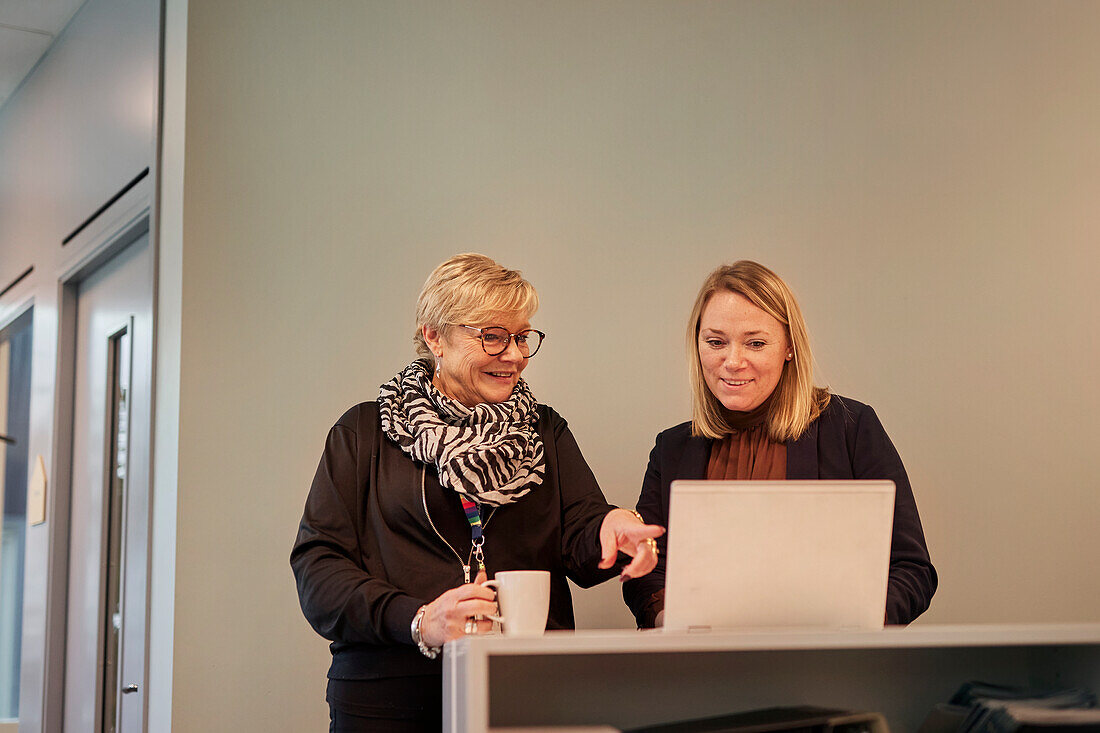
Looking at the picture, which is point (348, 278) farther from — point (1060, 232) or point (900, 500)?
point (1060, 232)

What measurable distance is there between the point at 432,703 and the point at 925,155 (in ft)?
6.49

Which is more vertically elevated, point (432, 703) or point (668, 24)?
point (668, 24)

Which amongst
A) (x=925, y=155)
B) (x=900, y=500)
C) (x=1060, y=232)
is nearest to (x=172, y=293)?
(x=900, y=500)

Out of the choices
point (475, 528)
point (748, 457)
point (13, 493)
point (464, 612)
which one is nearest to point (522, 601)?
point (464, 612)

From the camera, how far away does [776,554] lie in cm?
125

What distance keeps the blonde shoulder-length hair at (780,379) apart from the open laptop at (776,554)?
0.79 m

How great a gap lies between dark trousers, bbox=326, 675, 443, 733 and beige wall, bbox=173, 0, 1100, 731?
873 millimetres

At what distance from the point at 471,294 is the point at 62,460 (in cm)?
209

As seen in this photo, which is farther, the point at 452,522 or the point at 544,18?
the point at 544,18

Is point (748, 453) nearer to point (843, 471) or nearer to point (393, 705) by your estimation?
point (843, 471)

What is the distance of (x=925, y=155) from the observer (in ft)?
9.54

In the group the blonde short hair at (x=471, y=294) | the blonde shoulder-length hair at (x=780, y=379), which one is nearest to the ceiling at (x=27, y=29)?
the blonde short hair at (x=471, y=294)

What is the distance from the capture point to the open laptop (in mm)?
1241

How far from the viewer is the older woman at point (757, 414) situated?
6.64 feet
